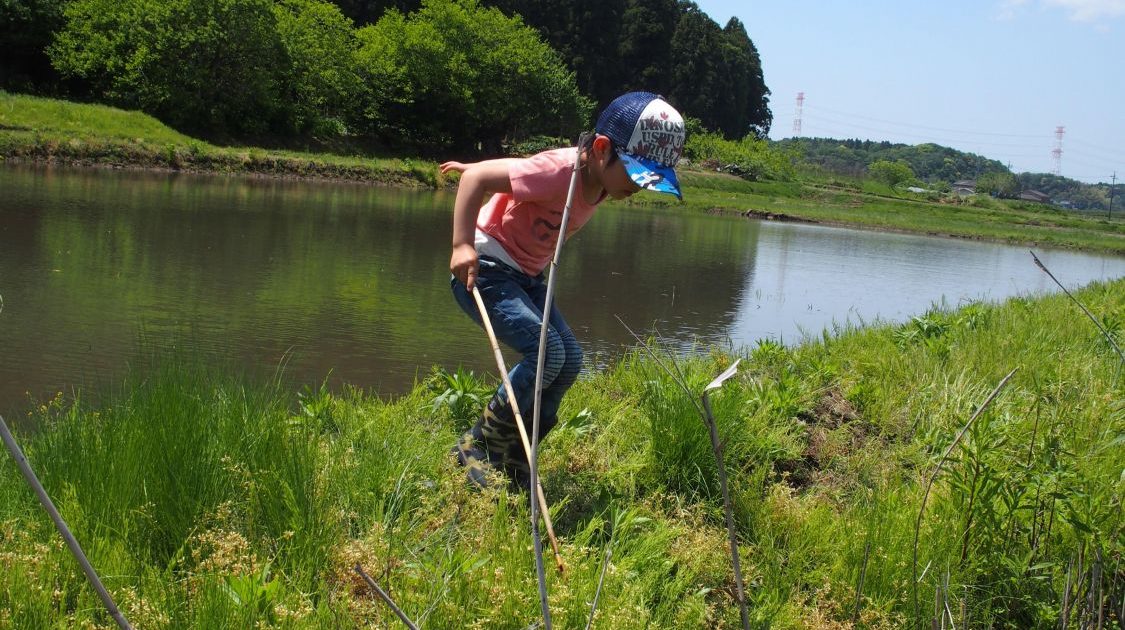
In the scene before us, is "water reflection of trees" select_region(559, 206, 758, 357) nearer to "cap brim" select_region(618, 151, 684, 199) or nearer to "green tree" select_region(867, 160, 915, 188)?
"cap brim" select_region(618, 151, 684, 199)

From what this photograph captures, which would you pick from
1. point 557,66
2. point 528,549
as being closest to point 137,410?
point 528,549

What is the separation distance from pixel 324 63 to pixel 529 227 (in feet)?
123

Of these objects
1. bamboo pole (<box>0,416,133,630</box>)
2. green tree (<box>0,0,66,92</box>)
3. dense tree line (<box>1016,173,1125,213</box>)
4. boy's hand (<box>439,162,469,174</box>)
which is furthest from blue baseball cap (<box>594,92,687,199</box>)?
dense tree line (<box>1016,173,1125,213</box>)

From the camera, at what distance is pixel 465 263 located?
285 centimetres

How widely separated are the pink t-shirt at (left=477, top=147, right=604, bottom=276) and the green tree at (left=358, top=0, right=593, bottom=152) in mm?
40116

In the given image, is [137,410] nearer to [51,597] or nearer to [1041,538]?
[51,597]

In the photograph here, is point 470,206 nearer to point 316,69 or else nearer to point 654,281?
point 654,281

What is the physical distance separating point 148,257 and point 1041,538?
900 centimetres

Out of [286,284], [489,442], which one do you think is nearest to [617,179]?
[489,442]

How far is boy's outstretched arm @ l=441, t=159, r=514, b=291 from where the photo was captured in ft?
9.41

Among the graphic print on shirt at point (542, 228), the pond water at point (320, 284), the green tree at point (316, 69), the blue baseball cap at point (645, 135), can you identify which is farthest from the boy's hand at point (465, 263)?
the green tree at point (316, 69)

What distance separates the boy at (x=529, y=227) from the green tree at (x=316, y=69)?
3419 centimetres

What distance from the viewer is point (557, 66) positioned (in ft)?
176

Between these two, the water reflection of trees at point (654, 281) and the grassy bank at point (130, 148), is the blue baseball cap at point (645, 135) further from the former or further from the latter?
the grassy bank at point (130, 148)
